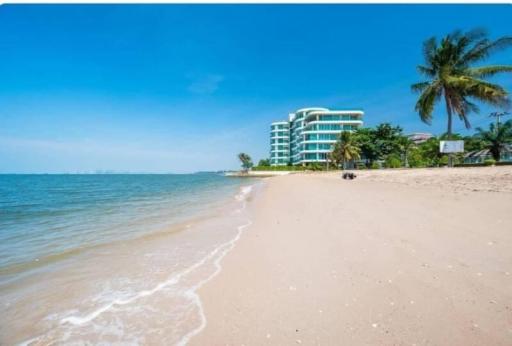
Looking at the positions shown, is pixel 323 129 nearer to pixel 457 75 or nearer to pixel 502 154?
pixel 502 154

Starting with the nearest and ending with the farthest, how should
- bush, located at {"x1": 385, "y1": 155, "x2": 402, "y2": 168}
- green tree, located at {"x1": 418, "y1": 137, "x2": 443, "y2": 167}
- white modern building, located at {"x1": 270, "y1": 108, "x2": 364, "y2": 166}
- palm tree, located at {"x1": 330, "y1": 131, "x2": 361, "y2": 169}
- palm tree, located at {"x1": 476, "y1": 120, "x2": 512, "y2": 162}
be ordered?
palm tree, located at {"x1": 476, "y1": 120, "x2": 512, "y2": 162}
bush, located at {"x1": 385, "y1": 155, "x2": 402, "y2": 168}
green tree, located at {"x1": 418, "y1": 137, "x2": 443, "y2": 167}
palm tree, located at {"x1": 330, "y1": 131, "x2": 361, "y2": 169}
white modern building, located at {"x1": 270, "y1": 108, "x2": 364, "y2": 166}

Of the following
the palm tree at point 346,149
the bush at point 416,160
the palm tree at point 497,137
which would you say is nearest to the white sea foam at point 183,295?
the palm tree at point 497,137

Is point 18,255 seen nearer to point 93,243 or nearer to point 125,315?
point 93,243

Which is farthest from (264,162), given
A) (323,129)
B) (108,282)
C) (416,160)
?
(108,282)

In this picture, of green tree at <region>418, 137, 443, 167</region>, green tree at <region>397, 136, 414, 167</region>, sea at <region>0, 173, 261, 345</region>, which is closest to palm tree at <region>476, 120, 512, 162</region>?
green tree at <region>418, 137, 443, 167</region>

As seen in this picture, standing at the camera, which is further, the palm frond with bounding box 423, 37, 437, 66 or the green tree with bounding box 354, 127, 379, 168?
the green tree with bounding box 354, 127, 379, 168

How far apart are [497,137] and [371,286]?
49581mm

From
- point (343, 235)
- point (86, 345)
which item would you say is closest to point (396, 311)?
point (343, 235)

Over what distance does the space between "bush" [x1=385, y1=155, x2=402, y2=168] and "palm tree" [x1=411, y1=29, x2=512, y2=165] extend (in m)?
28.3

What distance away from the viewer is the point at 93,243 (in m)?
7.18

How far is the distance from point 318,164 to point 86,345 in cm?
7148

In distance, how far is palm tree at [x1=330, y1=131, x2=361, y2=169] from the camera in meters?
53.3

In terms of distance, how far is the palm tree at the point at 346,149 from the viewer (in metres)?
53.3

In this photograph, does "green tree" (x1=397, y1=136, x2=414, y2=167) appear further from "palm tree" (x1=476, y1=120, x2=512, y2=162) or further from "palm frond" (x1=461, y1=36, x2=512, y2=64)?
"palm frond" (x1=461, y1=36, x2=512, y2=64)
